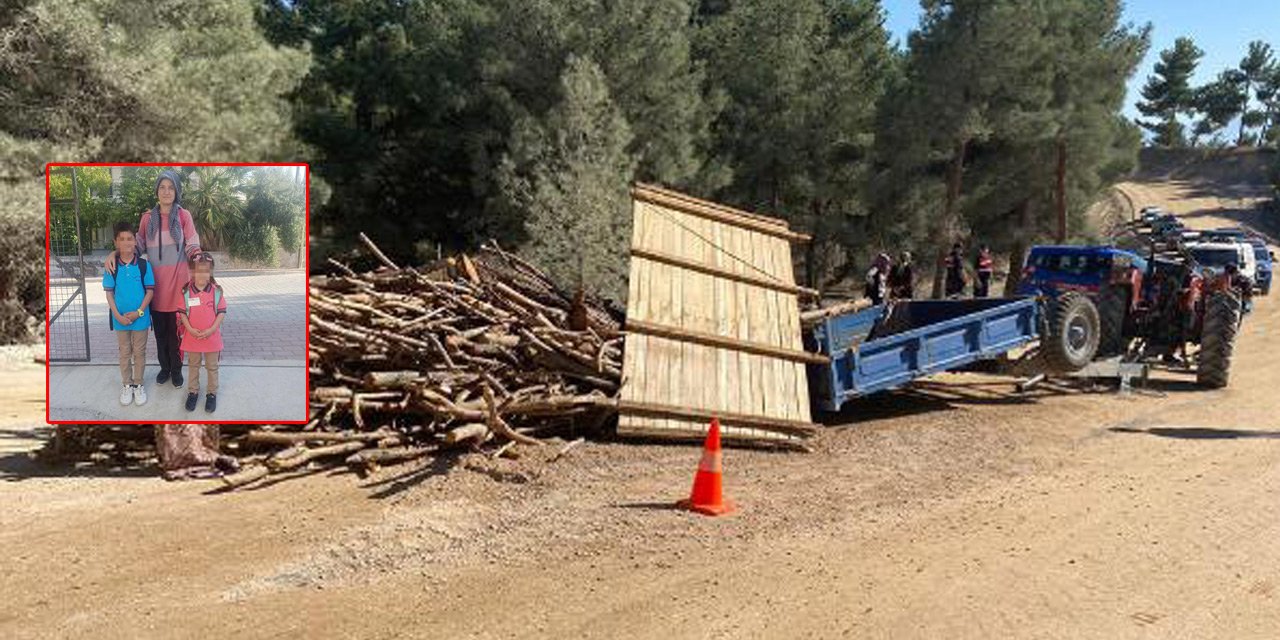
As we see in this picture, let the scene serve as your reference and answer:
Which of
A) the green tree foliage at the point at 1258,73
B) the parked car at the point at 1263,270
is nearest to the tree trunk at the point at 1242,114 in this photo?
the green tree foliage at the point at 1258,73

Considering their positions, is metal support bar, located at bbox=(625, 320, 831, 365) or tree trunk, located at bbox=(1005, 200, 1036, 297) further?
tree trunk, located at bbox=(1005, 200, 1036, 297)

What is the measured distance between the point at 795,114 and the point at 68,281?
28.1 meters

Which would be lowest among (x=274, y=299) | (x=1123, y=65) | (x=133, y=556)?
(x=133, y=556)

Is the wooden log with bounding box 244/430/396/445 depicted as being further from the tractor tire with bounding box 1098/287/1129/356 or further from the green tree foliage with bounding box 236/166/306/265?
the tractor tire with bounding box 1098/287/1129/356

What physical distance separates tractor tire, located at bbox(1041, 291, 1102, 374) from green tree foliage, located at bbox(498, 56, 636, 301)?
982 cm

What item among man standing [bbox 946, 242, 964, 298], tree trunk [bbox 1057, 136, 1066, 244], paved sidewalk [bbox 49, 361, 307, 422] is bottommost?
paved sidewalk [bbox 49, 361, 307, 422]

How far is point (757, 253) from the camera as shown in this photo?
1117cm

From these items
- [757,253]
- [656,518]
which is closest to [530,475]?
[656,518]

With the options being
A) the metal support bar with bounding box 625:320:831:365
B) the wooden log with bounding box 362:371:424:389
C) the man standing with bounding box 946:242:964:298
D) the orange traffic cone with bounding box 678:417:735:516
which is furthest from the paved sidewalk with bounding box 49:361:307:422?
the man standing with bounding box 946:242:964:298

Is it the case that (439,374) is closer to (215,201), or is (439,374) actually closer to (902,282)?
(215,201)

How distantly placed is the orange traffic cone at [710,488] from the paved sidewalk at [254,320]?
3105 millimetres

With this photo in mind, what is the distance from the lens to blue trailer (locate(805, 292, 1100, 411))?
10.1 meters

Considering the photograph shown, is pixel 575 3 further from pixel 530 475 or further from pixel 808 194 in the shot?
pixel 530 475

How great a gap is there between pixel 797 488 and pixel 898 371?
10.5 feet
